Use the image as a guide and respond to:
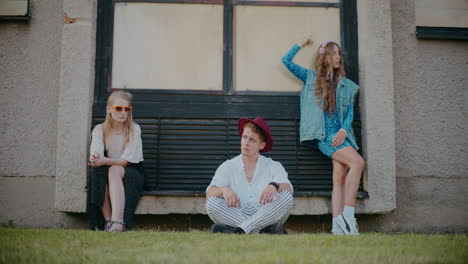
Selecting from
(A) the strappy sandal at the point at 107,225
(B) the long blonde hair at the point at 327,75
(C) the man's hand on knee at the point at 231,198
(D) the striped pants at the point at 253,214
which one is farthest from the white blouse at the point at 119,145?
(B) the long blonde hair at the point at 327,75

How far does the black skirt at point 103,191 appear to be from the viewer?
15.0 feet

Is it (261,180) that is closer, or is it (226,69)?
(261,180)

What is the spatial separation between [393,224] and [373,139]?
916mm

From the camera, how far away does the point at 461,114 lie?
528 cm

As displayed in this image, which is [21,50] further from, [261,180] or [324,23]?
[324,23]

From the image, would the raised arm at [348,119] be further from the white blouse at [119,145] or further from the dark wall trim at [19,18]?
the dark wall trim at [19,18]

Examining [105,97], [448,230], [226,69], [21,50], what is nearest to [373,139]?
[448,230]

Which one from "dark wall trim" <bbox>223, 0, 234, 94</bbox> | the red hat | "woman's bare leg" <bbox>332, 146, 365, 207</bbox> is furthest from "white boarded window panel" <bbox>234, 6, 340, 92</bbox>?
"woman's bare leg" <bbox>332, 146, 365, 207</bbox>

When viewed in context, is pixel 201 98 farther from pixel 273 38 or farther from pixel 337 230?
pixel 337 230

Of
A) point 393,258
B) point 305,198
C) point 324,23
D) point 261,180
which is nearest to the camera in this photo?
point 393,258

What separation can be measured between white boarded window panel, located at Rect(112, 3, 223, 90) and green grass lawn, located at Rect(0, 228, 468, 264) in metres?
1.98

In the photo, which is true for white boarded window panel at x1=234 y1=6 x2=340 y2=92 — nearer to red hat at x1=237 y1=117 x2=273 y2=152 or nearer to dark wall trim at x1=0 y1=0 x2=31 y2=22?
red hat at x1=237 y1=117 x2=273 y2=152

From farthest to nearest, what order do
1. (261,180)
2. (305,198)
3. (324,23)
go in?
(324,23) → (305,198) → (261,180)

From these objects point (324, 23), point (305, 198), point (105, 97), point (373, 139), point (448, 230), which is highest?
point (324, 23)
